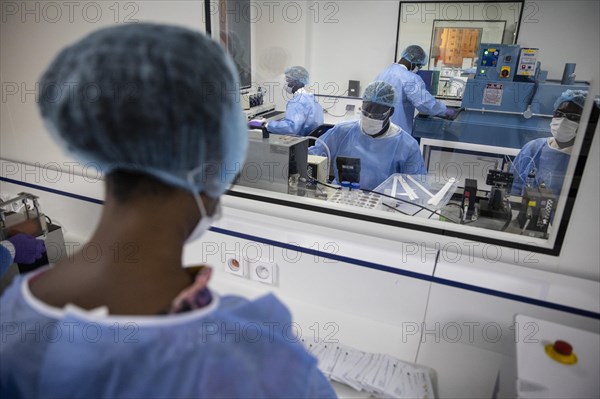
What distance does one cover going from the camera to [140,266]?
0.50m

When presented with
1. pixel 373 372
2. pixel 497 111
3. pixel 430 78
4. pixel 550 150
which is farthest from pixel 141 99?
pixel 430 78

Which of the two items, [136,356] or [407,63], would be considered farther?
[407,63]

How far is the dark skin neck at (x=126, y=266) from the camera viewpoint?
477 mm

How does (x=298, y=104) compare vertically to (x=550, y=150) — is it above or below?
above

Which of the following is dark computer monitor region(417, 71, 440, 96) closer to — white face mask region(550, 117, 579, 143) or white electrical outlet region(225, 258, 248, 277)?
white face mask region(550, 117, 579, 143)

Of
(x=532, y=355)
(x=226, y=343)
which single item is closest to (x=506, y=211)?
(x=532, y=355)

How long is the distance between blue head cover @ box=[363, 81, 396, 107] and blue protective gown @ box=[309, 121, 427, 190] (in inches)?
6.7

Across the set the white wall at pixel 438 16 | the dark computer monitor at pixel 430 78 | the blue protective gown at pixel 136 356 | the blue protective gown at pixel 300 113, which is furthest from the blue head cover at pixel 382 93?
the white wall at pixel 438 16

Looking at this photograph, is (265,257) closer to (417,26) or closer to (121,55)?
(121,55)

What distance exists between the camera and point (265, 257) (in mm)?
1345

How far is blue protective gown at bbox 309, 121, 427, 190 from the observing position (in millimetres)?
2100

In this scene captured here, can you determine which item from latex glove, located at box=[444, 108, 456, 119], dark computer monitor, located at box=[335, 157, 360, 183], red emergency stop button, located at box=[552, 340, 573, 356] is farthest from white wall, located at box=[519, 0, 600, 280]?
latex glove, located at box=[444, 108, 456, 119]

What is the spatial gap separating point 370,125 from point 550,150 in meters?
0.92

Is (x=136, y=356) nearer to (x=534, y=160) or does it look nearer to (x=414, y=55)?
(x=534, y=160)
